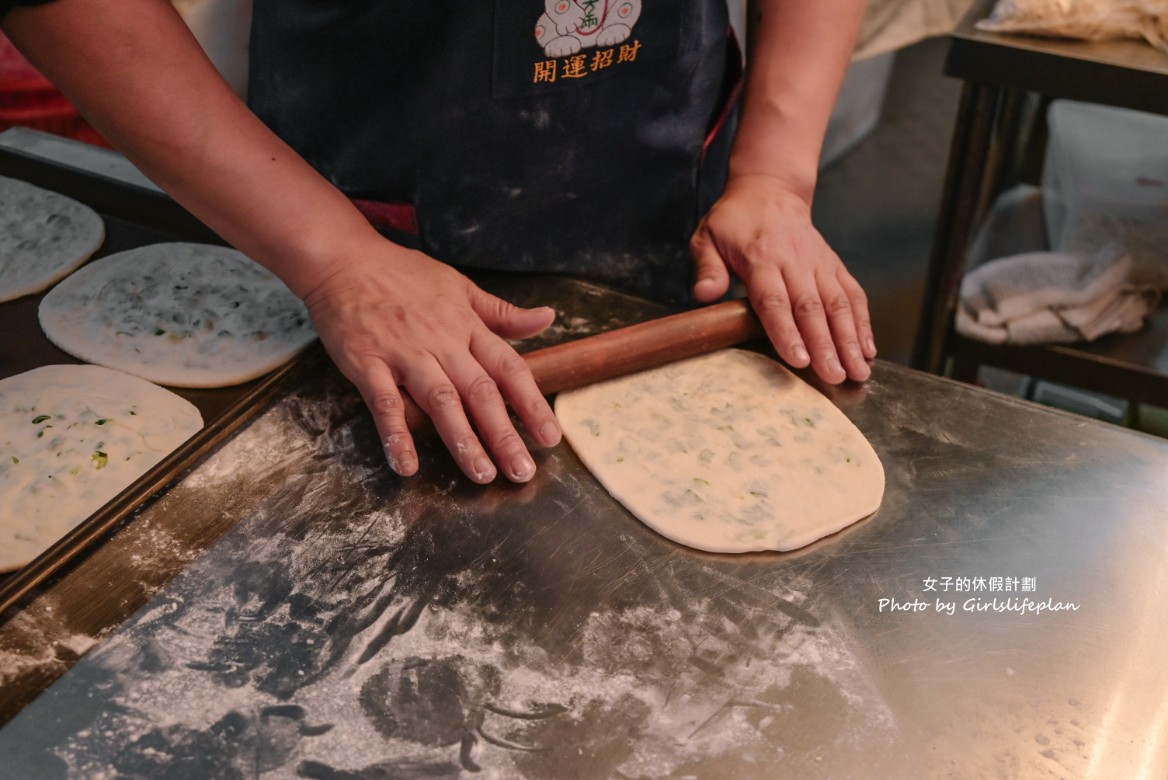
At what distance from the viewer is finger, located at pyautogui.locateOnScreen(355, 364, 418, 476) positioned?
1.21m

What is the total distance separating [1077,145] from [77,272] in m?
2.47

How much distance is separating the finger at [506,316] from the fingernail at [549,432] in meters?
0.18

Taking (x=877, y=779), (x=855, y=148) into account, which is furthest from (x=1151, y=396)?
(x=855, y=148)

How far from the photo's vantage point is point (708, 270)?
4.92 feet

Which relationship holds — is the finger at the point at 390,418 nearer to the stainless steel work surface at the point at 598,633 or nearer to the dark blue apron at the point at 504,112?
the stainless steel work surface at the point at 598,633

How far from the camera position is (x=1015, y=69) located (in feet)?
6.66

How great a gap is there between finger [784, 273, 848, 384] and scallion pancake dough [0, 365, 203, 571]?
2.88 ft

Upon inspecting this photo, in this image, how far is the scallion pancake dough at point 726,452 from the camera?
3.93ft

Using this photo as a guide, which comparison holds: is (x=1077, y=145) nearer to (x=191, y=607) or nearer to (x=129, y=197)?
A: (x=129, y=197)

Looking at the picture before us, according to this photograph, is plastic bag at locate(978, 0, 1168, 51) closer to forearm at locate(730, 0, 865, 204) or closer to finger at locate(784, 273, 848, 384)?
forearm at locate(730, 0, 865, 204)

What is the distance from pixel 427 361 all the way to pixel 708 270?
19.5 inches

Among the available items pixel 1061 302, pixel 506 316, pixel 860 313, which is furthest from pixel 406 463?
pixel 1061 302

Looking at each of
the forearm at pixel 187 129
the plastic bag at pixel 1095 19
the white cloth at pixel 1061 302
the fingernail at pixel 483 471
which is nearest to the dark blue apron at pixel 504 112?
the forearm at pixel 187 129

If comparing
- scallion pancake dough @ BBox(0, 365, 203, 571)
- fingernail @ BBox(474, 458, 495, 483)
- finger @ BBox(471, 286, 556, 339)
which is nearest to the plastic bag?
finger @ BBox(471, 286, 556, 339)
